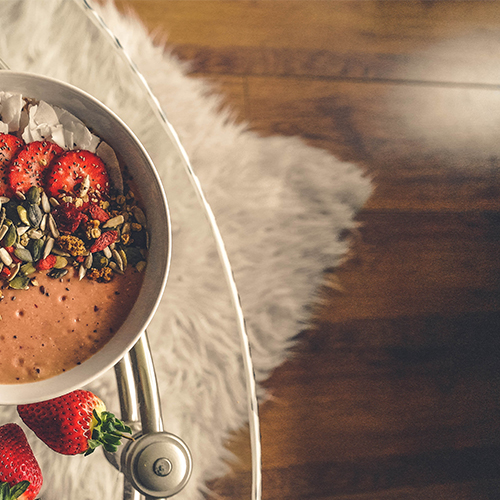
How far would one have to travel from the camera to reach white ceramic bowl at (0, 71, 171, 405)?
52 centimetres

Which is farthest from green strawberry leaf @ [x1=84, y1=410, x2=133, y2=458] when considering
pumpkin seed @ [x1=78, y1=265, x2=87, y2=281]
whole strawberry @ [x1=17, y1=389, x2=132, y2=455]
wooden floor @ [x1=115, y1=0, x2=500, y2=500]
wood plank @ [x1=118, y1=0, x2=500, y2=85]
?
wood plank @ [x1=118, y1=0, x2=500, y2=85]

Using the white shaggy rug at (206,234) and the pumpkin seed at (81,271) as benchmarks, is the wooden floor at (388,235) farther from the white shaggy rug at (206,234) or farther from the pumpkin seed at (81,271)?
the pumpkin seed at (81,271)

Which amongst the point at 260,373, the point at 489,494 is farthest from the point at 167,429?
the point at 489,494

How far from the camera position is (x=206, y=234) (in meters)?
0.66

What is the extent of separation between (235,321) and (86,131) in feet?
1.07

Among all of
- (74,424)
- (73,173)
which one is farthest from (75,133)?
(74,424)

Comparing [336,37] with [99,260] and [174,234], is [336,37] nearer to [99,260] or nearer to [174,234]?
[174,234]

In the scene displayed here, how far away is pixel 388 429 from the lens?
1.03 m

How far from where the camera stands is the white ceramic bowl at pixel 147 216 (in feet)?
1.70

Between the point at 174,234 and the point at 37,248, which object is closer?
the point at 37,248

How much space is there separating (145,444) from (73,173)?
354mm

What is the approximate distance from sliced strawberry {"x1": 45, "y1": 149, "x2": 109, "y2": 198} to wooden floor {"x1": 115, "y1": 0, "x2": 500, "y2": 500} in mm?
485

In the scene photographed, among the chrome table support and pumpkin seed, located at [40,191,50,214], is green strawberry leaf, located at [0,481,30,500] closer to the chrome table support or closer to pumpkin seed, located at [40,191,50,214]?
the chrome table support

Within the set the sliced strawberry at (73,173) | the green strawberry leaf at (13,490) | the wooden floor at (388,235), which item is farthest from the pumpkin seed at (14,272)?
the wooden floor at (388,235)
